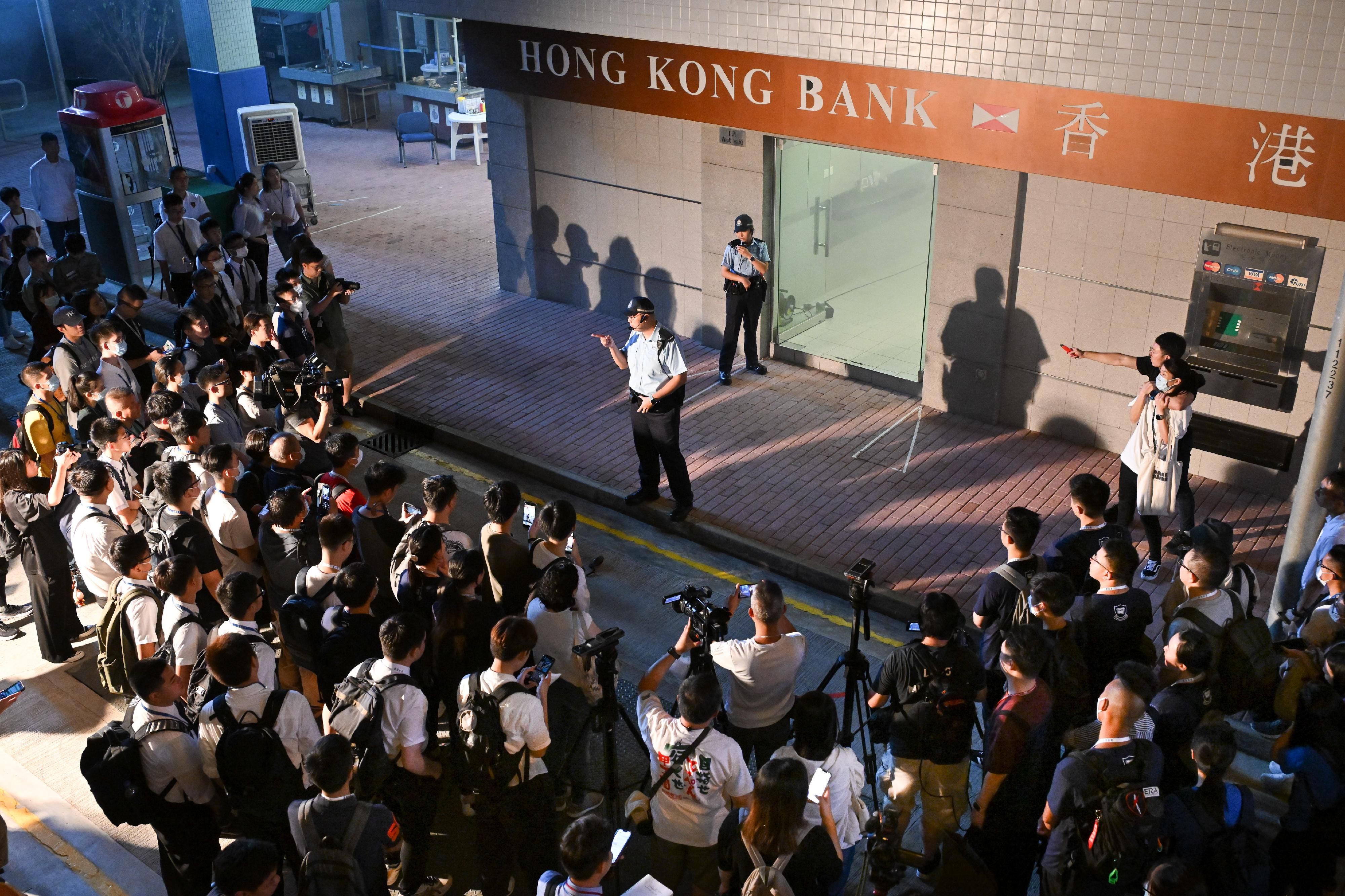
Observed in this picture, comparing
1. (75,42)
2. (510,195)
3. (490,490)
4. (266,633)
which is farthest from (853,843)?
(75,42)

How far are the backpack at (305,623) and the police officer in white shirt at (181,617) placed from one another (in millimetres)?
392

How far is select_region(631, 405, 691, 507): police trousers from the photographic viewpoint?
9031 mm

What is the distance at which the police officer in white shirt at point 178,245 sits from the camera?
1257 centimetres

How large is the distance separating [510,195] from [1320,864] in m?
10.8

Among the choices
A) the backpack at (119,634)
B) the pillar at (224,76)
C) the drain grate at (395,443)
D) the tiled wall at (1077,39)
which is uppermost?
the tiled wall at (1077,39)

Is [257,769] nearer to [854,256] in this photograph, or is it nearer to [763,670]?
[763,670]

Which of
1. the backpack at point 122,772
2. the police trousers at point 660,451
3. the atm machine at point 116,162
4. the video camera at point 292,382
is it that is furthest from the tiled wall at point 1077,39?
the atm machine at point 116,162

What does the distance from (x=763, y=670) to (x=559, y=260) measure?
889 centimetres

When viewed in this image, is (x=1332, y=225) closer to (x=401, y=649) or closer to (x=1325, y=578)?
(x=1325, y=578)

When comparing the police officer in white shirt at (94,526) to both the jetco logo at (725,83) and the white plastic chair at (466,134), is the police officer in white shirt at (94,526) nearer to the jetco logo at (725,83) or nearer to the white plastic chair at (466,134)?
the jetco logo at (725,83)

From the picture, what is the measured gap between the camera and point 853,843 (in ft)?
16.5

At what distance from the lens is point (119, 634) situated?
6180 mm

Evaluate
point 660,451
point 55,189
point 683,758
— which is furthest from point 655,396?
point 55,189

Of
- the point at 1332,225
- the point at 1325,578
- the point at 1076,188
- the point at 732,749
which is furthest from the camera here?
the point at 1076,188
